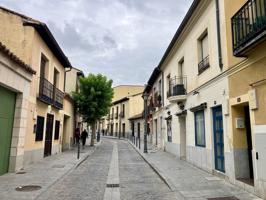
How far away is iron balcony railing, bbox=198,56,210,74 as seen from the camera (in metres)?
9.67

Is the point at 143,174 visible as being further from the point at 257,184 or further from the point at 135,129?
the point at 135,129

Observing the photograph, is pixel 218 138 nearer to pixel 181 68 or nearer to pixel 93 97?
pixel 181 68

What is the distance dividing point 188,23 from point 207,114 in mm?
4407

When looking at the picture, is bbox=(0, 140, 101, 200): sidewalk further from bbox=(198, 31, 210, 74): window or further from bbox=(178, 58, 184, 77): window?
bbox=(178, 58, 184, 77): window

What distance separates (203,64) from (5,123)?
7.75 m

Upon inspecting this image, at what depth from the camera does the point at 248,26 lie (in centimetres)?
631

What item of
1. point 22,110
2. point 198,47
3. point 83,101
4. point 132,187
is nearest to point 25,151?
point 22,110

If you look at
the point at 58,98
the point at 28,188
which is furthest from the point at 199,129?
the point at 58,98

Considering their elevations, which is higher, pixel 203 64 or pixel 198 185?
pixel 203 64

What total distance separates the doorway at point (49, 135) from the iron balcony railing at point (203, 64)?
331 inches

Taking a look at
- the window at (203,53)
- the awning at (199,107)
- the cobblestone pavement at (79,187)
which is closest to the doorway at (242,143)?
the awning at (199,107)

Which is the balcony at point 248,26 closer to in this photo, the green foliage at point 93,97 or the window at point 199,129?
the window at point 199,129

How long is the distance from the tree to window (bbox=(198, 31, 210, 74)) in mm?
12063

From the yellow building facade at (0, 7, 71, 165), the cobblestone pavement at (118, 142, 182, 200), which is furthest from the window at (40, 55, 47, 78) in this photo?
the cobblestone pavement at (118, 142, 182, 200)
